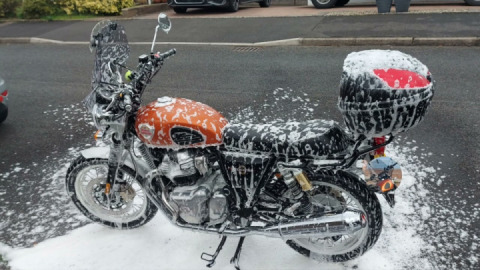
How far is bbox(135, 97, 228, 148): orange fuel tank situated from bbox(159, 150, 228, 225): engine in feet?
0.56

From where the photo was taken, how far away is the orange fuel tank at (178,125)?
2.72 metres

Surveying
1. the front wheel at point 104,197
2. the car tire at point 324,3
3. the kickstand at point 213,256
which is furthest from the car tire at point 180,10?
the kickstand at point 213,256

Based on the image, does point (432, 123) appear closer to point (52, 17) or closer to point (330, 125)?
point (330, 125)

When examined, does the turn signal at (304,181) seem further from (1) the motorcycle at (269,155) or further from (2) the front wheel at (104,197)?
(2) the front wheel at (104,197)

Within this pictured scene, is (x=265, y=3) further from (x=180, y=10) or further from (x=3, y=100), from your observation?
(x=3, y=100)

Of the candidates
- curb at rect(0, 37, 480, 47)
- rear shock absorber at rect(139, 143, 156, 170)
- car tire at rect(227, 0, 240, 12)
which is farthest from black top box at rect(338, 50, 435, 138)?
car tire at rect(227, 0, 240, 12)

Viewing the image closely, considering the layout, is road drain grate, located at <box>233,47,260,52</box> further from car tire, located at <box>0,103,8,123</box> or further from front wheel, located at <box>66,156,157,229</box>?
front wheel, located at <box>66,156,157,229</box>

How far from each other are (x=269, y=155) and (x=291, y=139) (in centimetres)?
→ 19

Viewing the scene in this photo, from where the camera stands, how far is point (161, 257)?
3.35 metres

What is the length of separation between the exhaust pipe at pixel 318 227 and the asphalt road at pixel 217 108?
97cm

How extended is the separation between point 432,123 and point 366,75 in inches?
138

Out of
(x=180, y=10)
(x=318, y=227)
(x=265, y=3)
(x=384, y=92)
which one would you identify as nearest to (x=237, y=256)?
(x=318, y=227)

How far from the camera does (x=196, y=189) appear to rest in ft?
9.68

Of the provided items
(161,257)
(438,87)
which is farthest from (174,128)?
(438,87)
